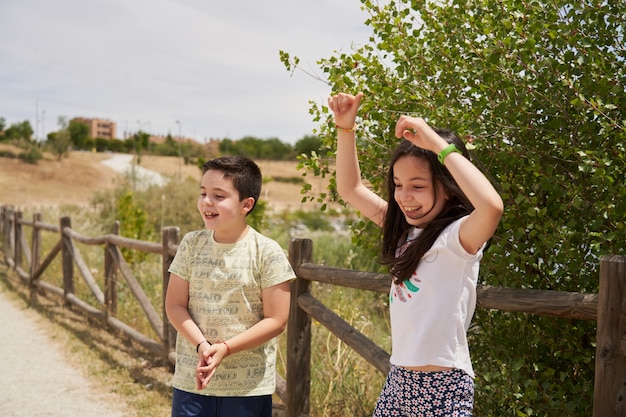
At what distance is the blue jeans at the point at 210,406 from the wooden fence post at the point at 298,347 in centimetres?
147

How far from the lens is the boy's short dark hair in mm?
2658

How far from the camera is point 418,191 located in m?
2.00

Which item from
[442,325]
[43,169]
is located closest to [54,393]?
[442,325]

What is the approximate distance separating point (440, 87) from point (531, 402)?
4.89 ft

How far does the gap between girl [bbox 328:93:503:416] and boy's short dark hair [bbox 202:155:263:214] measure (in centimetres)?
79

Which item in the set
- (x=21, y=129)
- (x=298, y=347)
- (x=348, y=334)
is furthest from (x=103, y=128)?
(x=348, y=334)

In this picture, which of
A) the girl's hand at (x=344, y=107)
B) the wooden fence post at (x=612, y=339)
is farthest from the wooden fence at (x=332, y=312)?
the girl's hand at (x=344, y=107)

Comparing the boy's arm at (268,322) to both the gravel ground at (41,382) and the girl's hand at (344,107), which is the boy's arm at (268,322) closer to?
the girl's hand at (344,107)

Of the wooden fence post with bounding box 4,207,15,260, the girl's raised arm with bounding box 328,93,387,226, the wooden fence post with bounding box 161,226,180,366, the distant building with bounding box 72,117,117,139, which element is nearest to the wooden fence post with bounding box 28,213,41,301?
the wooden fence post with bounding box 4,207,15,260

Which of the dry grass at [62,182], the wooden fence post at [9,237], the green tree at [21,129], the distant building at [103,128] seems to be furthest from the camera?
the distant building at [103,128]

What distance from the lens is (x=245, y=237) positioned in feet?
9.00

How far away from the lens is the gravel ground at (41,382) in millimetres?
5152

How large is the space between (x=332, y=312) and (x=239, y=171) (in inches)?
55.6

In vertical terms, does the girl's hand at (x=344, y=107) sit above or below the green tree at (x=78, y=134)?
below
